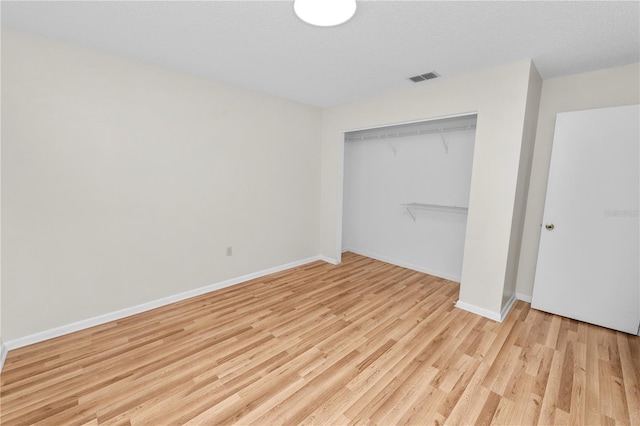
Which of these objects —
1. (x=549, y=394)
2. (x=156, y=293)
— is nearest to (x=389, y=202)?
(x=549, y=394)

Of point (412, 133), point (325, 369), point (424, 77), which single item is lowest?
point (325, 369)

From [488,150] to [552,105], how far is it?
0.97 metres

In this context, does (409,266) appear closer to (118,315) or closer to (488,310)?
(488,310)

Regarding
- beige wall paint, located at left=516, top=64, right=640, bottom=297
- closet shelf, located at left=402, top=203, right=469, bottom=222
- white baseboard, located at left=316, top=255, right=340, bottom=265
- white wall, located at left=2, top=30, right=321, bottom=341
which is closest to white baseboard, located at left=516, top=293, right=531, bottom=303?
beige wall paint, located at left=516, top=64, right=640, bottom=297

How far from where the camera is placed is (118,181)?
2545mm

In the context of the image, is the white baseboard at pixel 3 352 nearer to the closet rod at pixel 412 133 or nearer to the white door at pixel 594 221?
the closet rod at pixel 412 133

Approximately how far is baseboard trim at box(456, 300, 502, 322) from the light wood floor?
0.08 m

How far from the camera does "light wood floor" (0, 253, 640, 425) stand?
5.44 feet

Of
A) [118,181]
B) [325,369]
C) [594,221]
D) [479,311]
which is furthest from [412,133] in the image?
[118,181]

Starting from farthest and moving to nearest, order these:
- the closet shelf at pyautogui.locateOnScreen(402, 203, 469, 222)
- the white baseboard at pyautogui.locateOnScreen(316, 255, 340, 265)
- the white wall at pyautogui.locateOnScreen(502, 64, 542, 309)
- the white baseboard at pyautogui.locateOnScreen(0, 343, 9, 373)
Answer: the white baseboard at pyautogui.locateOnScreen(316, 255, 340, 265) → the closet shelf at pyautogui.locateOnScreen(402, 203, 469, 222) → the white wall at pyautogui.locateOnScreen(502, 64, 542, 309) → the white baseboard at pyautogui.locateOnScreen(0, 343, 9, 373)

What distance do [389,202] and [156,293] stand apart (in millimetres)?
3469

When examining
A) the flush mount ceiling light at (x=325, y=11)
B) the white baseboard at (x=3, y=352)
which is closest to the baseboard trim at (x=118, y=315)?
the white baseboard at (x=3, y=352)

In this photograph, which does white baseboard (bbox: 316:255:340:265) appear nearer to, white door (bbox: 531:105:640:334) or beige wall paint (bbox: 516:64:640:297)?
beige wall paint (bbox: 516:64:640:297)

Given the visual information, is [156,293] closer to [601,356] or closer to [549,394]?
[549,394]
